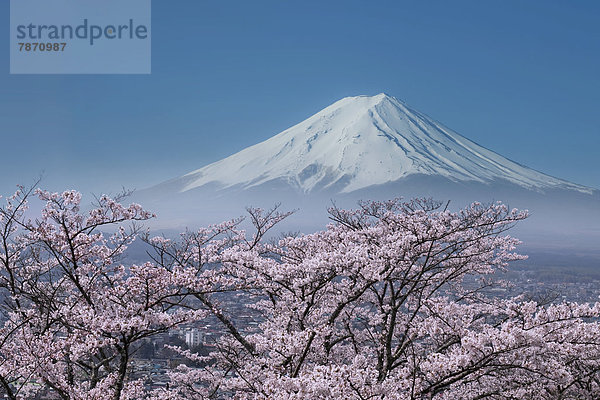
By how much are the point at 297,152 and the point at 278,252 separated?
92365mm

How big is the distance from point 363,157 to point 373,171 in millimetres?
6531

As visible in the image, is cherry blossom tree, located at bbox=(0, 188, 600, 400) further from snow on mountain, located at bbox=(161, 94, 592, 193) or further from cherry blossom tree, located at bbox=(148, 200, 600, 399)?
snow on mountain, located at bbox=(161, 94, 592, 193)

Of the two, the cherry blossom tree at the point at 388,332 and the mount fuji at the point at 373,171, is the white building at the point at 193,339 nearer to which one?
the cherry blossom tree at the point at 388,332

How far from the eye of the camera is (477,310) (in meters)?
8.00

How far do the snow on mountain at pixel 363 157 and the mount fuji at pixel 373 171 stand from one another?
0.21m

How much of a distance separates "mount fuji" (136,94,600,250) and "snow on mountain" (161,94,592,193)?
0.21 m

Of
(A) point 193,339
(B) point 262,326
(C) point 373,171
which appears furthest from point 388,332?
(C) point 373,171

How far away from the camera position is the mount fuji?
81812 millimetres

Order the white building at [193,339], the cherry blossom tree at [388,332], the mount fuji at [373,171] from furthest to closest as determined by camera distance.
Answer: the mount fuji at [373,171], the white building at [193,339], the cherry blossom tree at [388,332]

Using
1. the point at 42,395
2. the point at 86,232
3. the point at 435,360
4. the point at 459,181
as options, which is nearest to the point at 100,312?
the point at 86,232

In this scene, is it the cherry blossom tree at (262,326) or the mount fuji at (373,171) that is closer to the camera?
the cherry blossom tree at (262,326)

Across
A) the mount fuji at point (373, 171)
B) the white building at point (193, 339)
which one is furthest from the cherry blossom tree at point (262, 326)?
the mount fuji at point (373, 171)

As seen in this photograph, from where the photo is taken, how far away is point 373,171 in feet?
300

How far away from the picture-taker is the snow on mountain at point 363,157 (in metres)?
88.2
